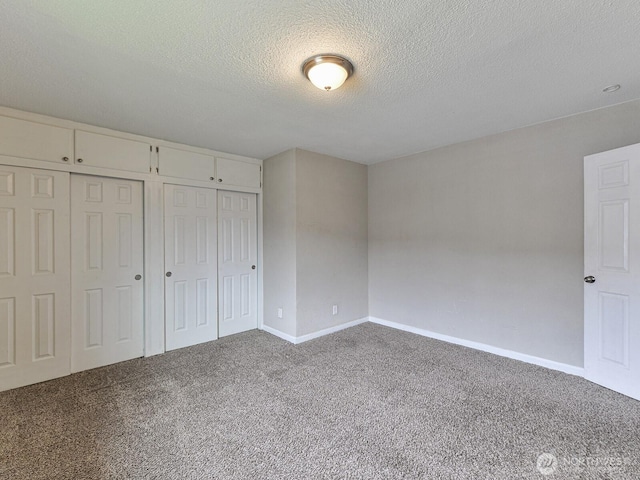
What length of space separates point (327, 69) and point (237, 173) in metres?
2.40

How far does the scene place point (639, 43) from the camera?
172cm

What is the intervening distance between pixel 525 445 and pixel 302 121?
3.00m

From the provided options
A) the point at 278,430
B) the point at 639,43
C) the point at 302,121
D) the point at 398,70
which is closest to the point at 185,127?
the point at 302,121

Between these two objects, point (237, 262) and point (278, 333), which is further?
point (237, 262)

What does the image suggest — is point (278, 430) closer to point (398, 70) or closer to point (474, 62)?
point (398, 70)

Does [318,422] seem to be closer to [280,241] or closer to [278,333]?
[278,333]

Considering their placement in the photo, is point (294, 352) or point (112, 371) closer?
point (112, 371)

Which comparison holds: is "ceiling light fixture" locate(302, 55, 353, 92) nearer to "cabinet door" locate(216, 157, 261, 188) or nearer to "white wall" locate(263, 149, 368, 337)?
"white wall" locate(263, 149, 368, 337)

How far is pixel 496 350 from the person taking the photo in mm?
3232

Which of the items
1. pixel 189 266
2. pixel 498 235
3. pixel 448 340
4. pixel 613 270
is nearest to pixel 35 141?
pixel 189 266

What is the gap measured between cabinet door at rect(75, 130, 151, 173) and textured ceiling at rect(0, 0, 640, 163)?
0.54ft

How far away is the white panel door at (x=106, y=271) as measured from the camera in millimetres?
2889

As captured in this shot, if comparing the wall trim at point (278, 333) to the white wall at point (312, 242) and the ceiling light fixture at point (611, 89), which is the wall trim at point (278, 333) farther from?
the ceiling light fixture at point (611, 89)

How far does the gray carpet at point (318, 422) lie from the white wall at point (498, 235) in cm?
50
